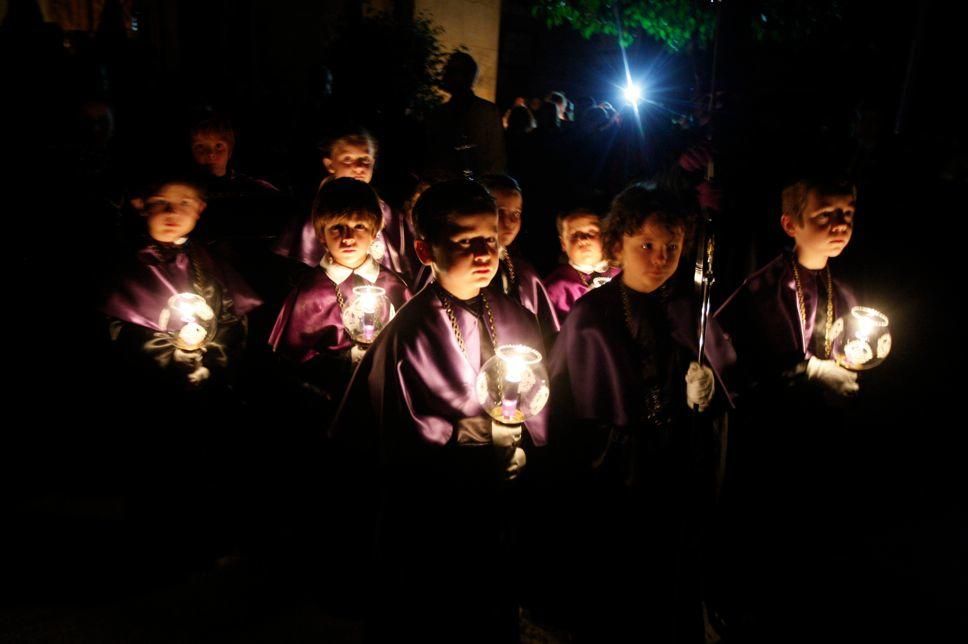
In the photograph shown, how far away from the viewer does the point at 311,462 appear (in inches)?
163

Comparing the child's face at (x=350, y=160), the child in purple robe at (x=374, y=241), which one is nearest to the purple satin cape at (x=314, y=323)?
the child in purple robe at (x=374, y=241)

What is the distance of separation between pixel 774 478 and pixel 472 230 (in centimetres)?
285

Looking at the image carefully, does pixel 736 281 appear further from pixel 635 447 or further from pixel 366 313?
pixel 366 313

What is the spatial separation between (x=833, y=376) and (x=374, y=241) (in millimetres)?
2862

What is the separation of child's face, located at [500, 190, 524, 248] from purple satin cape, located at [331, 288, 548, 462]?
45.6 inches

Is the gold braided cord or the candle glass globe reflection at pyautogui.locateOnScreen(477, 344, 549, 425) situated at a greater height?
the gold braided cord

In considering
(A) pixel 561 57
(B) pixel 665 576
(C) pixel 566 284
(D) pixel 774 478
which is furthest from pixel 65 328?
(A) pixel 561 57

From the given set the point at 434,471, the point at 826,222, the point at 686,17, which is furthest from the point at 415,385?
the point at 686,17

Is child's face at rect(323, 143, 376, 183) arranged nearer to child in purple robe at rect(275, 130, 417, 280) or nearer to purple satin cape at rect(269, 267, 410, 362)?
child in purple robe at rect(275, 130, 417, 280)

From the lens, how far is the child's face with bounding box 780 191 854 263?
3.37m

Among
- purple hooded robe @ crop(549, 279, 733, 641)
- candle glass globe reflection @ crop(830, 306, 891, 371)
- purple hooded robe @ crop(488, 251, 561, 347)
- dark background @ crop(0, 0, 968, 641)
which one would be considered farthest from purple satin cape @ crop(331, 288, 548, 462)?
candle glass globe reflection @ crop(830, 306, 891, 371)

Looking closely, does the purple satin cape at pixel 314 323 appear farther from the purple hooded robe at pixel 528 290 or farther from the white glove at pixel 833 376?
the white glove at pixel 833 376

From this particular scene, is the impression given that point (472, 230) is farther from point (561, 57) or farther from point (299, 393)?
point (561, 57)

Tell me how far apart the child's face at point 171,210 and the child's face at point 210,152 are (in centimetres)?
157
